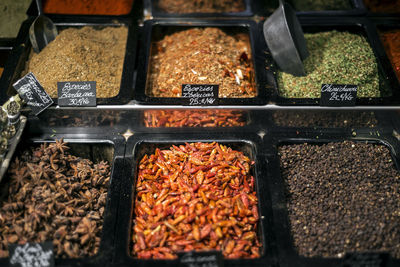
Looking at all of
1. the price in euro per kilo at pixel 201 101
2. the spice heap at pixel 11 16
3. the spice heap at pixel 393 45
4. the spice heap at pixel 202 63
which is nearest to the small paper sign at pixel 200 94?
the price in euro per kilo at pixel 201 101

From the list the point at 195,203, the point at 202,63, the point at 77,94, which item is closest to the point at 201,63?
the point at 202,63

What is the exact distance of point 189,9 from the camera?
270cm

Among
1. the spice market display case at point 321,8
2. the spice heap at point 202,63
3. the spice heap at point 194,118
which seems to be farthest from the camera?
the spice market display case at point 321,8

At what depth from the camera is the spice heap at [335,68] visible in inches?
87.8

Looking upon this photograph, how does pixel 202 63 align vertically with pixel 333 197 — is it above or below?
above

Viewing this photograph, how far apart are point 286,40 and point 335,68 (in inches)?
14.2

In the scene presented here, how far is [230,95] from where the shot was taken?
2158mm

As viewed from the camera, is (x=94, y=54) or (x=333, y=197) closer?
(x=333, y=197)

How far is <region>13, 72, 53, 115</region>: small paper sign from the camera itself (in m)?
1.93

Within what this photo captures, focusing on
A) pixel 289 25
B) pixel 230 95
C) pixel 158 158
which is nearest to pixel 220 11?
pixel 289 25

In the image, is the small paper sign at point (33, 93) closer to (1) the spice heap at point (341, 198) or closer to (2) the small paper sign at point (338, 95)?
(1) the spice heap at point (341, 198)

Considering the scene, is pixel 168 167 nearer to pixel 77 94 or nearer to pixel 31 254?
pixel 77 94

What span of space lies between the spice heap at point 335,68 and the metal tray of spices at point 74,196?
108cm

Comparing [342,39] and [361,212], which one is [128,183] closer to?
[361,212]
